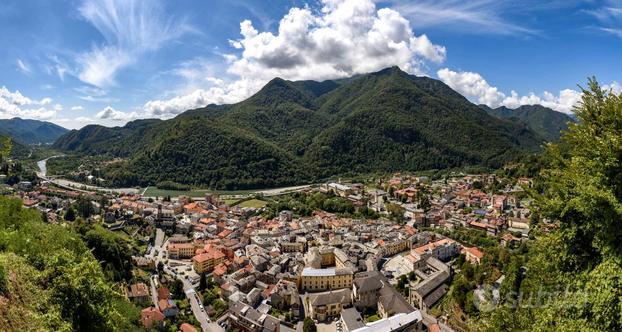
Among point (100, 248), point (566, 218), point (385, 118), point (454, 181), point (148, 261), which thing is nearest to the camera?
point (566, 218)

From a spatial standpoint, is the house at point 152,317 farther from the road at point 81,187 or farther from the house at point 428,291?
the road at point 81,187

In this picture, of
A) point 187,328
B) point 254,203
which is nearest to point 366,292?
point 187,328

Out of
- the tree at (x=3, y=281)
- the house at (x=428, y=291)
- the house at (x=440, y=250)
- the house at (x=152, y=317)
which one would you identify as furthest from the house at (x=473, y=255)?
the tree at (x=3, y=281)

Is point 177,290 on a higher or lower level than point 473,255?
lower

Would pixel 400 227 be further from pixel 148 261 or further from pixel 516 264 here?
pixel 148 261

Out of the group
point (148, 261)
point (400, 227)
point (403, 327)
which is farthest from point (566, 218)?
point (400, 227)

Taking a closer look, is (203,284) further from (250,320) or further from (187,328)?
(250,320)
